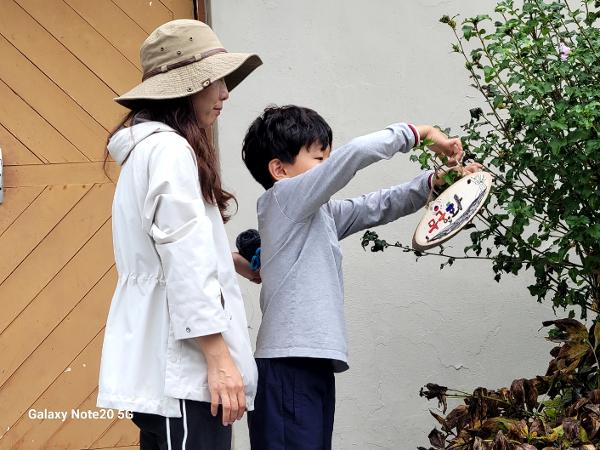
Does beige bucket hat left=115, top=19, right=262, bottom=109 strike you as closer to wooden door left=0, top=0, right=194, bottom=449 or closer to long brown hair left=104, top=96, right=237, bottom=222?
long brown hair left=104, top=96, right=237, bottom=222

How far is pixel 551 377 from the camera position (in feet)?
11.6

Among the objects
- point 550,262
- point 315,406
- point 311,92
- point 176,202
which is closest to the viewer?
point 176,202

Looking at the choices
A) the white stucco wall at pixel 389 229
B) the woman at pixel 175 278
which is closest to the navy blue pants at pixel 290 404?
the woman at pixel 175 278

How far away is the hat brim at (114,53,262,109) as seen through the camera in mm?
2881

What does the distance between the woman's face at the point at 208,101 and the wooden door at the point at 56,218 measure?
143cm

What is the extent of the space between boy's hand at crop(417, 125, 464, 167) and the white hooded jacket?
758mm

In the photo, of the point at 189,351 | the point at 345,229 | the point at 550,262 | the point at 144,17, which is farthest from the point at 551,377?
the point at 144,17

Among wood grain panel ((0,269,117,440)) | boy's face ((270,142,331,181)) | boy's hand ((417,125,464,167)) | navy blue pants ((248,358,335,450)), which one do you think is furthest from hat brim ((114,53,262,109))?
wood grain panel ((0,269,117,440))

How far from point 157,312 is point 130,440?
5.68 feet

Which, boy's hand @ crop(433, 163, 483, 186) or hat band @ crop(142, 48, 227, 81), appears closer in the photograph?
hat band @ crop(142, 48, 227, 81)

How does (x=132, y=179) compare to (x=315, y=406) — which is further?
(x=315, y=406)

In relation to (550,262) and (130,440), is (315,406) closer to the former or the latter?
(550,262)

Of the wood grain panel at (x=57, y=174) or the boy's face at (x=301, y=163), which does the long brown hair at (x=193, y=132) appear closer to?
the boy's face at (x=301, y=163)

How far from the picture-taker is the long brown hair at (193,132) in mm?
2889
